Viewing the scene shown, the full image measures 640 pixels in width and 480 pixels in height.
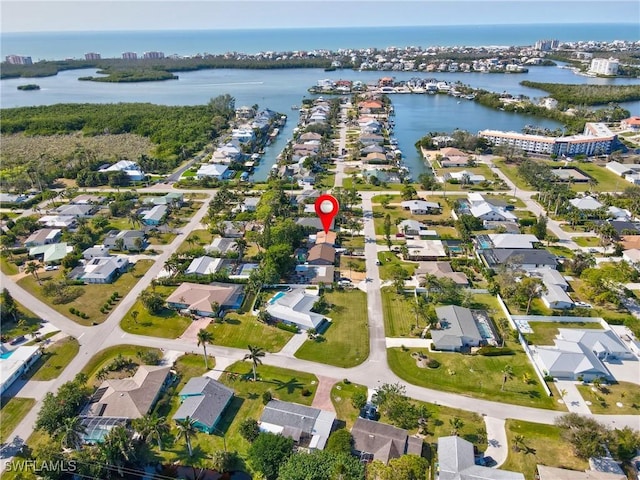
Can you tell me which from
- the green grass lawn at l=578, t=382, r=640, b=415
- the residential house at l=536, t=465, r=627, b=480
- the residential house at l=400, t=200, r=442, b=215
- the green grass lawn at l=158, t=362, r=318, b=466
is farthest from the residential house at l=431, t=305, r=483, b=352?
the residential house at l=400, t=200, r=442, b=215

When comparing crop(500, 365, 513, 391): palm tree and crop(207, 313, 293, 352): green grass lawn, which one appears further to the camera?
crop(207, 313, 293, 352): green grass lawn

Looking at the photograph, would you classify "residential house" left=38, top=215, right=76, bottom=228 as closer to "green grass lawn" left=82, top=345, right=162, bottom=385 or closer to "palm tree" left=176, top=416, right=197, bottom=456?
"green grass lawn" left=82, top=345, right=162, bottom=385

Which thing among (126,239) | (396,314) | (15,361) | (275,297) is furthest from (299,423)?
(126,239)

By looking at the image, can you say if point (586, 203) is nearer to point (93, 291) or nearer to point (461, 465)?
point (461, 465)

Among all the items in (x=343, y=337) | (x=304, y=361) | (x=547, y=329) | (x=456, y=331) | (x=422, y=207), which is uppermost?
(x=422, y=207)

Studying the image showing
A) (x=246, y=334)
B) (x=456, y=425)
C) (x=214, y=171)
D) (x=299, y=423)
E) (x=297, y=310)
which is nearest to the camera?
(x=456, y=425)

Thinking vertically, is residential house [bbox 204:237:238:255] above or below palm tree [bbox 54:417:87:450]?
below

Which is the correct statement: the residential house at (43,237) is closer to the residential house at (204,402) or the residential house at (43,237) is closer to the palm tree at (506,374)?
the residential house at (204,402)
